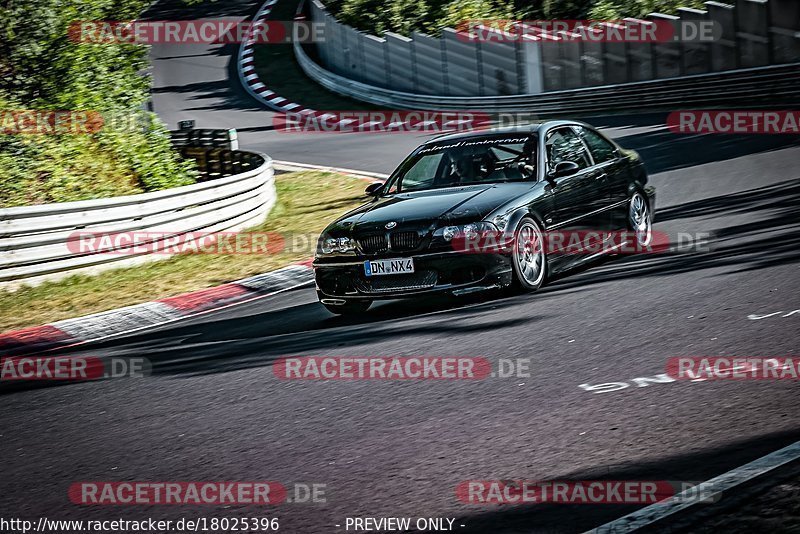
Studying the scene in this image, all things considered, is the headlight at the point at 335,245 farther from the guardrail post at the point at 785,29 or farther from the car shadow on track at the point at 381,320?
the guardrail post at the point at 785,29

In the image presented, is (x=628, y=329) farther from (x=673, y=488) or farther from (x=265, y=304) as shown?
(x=265, y=304)

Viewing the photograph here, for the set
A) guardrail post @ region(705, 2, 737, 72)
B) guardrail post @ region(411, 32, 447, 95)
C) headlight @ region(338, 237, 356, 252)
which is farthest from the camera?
guardrail post @ region(411, 32, 447, 95)

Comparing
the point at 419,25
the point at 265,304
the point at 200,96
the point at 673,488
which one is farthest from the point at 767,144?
the point at 200,96

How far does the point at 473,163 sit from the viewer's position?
9.43 meters

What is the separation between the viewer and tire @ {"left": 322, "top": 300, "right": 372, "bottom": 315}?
8826 millimetres

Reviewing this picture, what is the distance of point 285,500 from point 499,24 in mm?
32016

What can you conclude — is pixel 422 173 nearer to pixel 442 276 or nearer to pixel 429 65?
pixel 442 276

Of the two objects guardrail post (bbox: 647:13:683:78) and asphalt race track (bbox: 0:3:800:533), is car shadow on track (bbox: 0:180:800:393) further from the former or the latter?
guardrail post (bbox: 647:13:683:78)

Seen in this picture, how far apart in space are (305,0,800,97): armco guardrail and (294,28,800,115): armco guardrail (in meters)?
1.13

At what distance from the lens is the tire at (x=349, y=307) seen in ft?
29.0

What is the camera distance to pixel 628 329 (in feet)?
23.4
